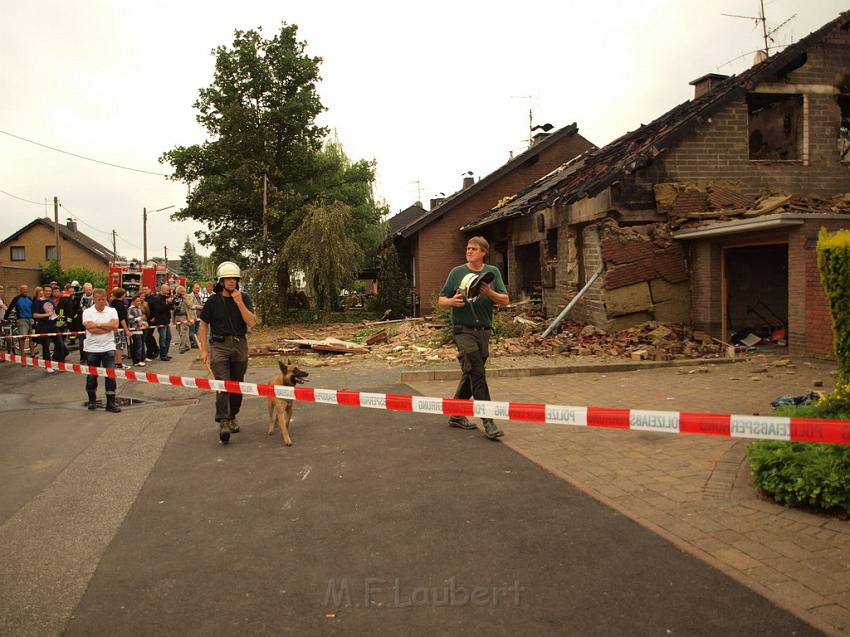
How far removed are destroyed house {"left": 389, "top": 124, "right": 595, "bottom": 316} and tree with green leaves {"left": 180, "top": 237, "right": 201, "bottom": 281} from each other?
75185 millimetres

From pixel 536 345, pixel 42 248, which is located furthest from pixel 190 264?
pixel 536 345

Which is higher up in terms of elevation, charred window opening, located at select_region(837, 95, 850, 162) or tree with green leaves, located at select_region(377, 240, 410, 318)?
charred window opening, located at select_region(837, 95, 850, 162)

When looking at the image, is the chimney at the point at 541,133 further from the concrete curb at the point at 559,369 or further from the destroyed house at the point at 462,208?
the concrete curb at the point at 559,369

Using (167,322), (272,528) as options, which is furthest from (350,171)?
(272,528)

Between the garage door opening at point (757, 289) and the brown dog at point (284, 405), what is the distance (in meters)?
10.2

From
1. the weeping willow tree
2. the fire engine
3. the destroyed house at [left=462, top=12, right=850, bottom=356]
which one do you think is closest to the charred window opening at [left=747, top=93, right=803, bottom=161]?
the destroyed house at [left=462, top=12, right=850, bottom=356]

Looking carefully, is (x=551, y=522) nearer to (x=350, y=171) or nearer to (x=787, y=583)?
(x=787, y=583)

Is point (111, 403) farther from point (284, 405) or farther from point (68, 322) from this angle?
point (68, 322)

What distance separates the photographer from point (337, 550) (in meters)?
3.73

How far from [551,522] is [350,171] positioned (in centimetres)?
2878

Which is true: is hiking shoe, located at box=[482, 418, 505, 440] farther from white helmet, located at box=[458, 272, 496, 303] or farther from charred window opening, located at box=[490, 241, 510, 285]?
charred window opening, located at box=[490, 241, 510, 285]

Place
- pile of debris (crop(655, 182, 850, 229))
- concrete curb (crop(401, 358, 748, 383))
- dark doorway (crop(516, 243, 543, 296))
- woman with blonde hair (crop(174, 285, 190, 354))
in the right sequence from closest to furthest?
concrete curb (crop(401, 358, 748, 383)), pile of debris (crop(655, 182, 850, 229)), woman with blonde hair (crop(174, 285, 190, 354)), dark doorway (crop(516, 243, 543, 296))

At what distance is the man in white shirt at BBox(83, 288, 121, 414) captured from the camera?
8.40 m

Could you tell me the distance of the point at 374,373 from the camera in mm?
11289
